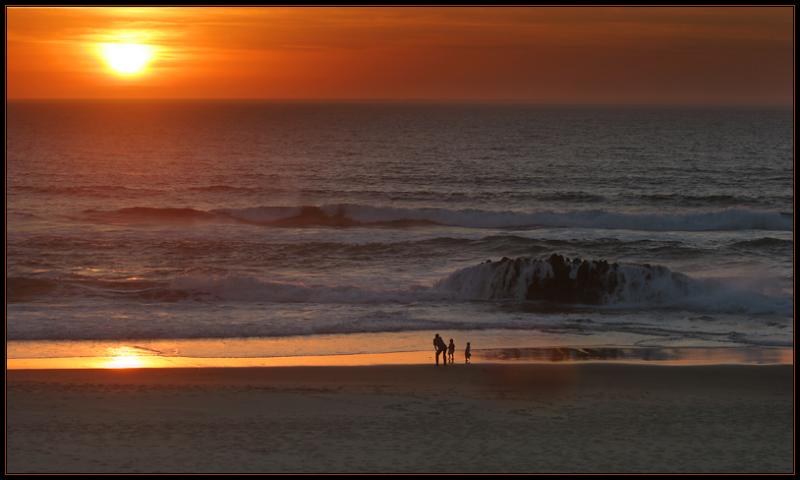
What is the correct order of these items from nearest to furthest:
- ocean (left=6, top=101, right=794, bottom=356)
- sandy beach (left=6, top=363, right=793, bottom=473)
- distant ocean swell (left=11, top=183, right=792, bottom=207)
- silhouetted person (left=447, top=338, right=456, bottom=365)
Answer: sandy beach (left=6, top=363, right=793, bottom=473), silhouetted person (left=447, top=338, right=456, bottom=365), ocean (left=6, top=101, right=794, bottom=356), distant ocean swell (left=11, top=183, right=792, bottom=207)

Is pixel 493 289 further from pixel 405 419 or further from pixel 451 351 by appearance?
pixel 405 419

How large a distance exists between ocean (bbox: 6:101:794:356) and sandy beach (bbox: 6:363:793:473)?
3.97 metres

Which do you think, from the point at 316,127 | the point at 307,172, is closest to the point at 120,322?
the point at 307,172

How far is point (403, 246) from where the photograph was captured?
135ft

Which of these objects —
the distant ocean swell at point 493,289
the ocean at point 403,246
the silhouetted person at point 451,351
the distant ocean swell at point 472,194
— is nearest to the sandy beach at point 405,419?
the silhouetted person at point 451,351

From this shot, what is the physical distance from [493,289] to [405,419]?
15.9 metres

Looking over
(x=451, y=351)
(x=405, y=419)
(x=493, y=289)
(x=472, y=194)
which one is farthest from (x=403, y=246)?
(x=405, y=419)

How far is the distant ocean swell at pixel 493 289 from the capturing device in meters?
29.8

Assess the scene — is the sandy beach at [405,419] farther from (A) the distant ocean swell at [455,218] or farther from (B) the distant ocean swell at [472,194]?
(B) the distant ocean swell at [472,194]

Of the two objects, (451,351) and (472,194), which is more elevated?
(472,194)

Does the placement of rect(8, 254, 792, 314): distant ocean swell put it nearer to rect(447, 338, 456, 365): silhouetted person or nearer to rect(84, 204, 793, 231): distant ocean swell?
rect(447, 338, 456, 365): silhouetted person

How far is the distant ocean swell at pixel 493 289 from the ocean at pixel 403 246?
0.27 ft

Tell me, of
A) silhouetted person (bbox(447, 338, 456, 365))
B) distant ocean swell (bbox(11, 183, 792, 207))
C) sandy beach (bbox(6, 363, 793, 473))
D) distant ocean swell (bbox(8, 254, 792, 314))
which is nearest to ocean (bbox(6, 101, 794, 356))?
distant ocean swell (bbox(8, 254, 792, 314))

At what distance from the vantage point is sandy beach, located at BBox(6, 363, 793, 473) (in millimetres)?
13758
